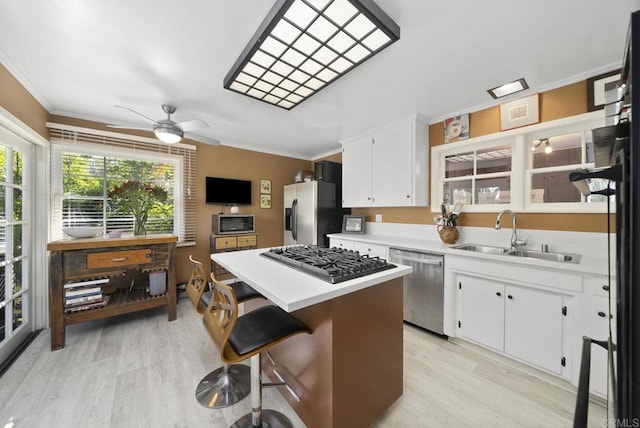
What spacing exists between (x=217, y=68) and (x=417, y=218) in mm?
2719

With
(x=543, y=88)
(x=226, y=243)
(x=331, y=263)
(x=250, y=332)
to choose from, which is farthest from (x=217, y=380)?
(x=543, y=88)

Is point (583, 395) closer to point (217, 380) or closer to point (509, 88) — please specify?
point (217, 380)

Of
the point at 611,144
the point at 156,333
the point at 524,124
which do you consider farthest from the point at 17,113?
the point at 524,124

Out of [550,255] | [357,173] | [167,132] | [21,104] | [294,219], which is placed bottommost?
[550,255]

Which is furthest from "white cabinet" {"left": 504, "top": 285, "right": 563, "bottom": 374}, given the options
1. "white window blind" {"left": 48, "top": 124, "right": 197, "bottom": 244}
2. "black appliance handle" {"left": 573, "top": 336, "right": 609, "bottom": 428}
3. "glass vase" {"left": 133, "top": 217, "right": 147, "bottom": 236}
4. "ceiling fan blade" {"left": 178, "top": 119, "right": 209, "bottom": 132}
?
"white window blind" {"left": 48, "top": 124, "right": 197, "bottom": 244}

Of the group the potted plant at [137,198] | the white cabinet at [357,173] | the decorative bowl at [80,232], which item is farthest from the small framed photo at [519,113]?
the decorative bowl at [80,232]

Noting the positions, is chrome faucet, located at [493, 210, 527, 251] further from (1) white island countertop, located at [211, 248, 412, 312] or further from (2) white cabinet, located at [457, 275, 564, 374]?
(1) white island countertop, located at [211, 248, 412, 312]

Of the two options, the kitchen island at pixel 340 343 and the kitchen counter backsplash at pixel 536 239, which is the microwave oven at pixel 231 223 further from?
the kitchen island at pixel 340 343

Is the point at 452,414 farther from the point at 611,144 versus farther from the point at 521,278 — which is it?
the point at 611,144

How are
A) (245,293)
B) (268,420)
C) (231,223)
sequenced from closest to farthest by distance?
(268,420) < (245,293) < (231,223)

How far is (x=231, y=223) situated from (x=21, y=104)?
232 centimetres

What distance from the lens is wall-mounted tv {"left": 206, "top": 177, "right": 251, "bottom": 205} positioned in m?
3.78

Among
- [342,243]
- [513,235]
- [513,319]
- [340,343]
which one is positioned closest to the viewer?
[340,343]

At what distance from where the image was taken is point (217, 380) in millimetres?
1762
